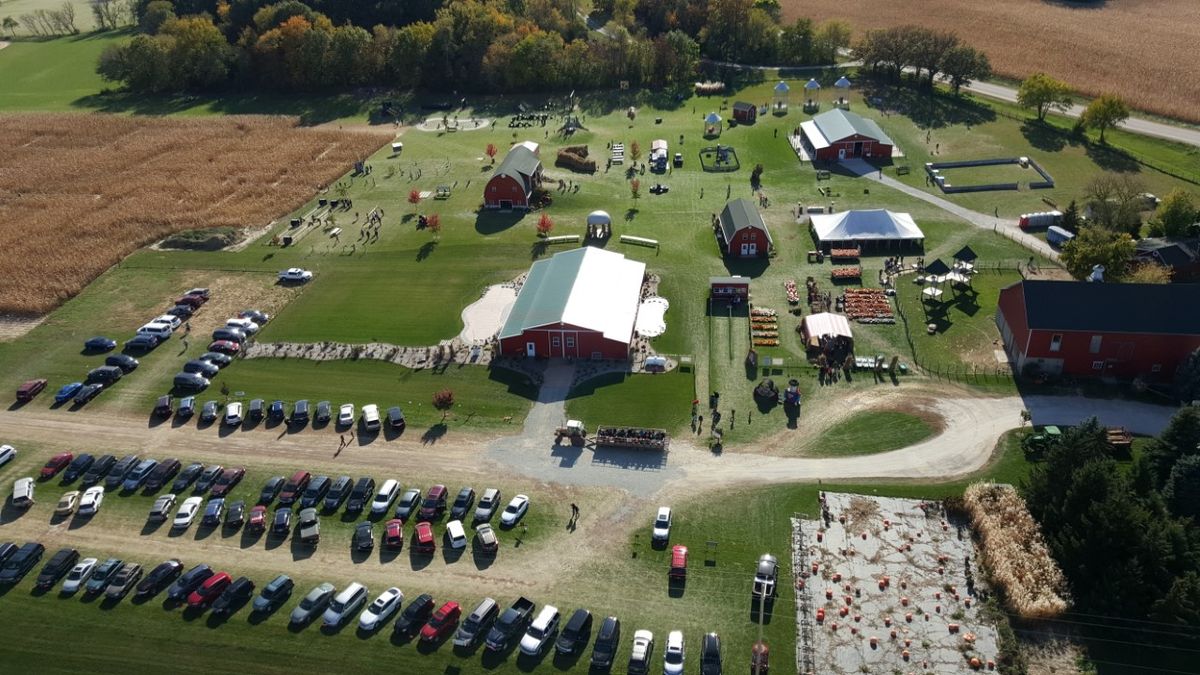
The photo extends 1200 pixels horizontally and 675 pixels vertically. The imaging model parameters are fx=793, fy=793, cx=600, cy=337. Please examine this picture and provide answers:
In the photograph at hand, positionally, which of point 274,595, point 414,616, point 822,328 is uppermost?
point 822,328

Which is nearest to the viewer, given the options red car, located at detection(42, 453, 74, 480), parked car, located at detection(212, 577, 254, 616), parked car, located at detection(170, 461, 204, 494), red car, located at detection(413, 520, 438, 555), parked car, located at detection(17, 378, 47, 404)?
parked car, located at detection(212, 577, 254, 616)

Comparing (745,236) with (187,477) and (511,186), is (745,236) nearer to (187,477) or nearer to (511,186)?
(511,186)

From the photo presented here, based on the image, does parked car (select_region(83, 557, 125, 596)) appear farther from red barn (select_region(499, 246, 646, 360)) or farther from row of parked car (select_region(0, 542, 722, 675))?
red barn (select_region(499, 246, 646, 360))

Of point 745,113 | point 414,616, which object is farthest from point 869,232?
point 414,616

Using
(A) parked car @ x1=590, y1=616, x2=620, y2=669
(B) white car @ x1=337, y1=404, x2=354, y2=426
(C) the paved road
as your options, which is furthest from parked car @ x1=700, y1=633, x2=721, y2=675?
(C) the paved road

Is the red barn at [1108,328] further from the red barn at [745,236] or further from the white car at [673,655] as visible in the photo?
the white car at [673,655]

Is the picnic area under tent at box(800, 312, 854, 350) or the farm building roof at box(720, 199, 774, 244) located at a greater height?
the farm building roof at box(720, 199, 774, 244)

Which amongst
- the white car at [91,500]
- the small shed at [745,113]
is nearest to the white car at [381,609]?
the white car at [91,500]
